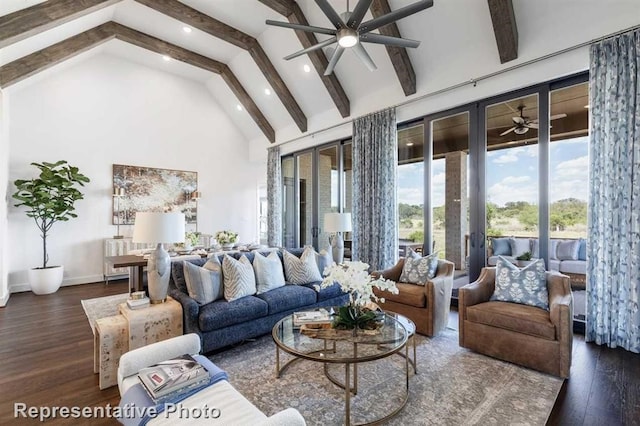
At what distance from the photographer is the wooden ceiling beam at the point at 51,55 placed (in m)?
4.56

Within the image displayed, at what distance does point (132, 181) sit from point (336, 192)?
464 centimetres

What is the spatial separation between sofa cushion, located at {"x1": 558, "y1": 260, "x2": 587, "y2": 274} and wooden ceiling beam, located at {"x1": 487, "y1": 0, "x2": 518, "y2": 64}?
2.84 m

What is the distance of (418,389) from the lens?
7.85 ft

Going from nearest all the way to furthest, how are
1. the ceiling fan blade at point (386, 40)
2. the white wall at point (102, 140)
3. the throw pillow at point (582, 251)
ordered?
the ceiling fan blade at point (386, 40) < the throw pillow at point (582, 251) < the white wall at point (102, 140)

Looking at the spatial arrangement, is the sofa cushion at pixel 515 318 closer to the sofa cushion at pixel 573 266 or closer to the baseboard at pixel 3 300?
the sofa cushion at pixel 573 266

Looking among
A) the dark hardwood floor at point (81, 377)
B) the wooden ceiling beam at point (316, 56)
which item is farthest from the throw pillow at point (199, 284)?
the wooden ceiling beam at point (316, 56)

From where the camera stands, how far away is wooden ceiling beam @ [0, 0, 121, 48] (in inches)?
131

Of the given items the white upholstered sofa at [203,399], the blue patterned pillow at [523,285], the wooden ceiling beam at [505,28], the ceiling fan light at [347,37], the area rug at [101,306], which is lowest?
the area rug at [101,306]

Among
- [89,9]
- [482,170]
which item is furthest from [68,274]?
[482,170]

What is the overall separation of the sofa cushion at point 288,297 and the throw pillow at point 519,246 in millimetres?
2825

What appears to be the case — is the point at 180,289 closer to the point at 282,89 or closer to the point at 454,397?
the point at 454,397

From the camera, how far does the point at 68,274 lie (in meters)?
6.05

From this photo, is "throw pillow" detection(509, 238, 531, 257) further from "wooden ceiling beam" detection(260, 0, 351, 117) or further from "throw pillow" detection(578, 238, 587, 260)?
"wooden ceiling beam" detection(260, 0, 351, 117)

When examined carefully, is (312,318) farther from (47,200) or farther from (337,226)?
(47,200)
